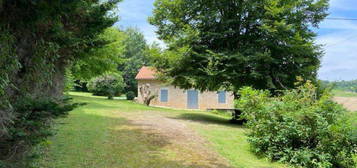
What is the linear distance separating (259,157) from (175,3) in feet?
26.6

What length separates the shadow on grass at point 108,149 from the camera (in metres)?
4.85

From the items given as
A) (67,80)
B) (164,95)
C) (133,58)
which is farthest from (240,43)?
(133,58)

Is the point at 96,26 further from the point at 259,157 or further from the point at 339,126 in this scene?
the point at 339,126

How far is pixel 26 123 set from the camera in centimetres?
250

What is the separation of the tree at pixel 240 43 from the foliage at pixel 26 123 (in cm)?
845

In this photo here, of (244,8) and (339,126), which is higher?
(244,8)

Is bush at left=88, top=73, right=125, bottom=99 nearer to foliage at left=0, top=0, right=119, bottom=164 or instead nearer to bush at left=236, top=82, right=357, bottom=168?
bush at left=236, top=82, right=357, bottom=168

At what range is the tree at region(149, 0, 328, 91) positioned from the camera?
35.7 ft

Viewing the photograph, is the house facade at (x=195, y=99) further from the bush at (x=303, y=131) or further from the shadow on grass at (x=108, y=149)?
the bush at (x=303, y=131)

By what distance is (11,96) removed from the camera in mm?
2686

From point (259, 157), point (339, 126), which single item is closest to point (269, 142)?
point (259, 157)

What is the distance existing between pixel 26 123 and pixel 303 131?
5.88 metres

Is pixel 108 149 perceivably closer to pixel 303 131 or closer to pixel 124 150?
pixel 124 150

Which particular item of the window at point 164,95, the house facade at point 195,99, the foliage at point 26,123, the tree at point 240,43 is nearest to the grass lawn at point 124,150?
the foliage at point 26,123
